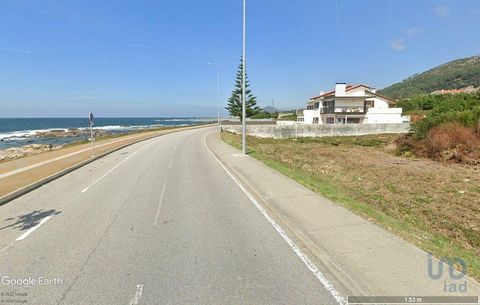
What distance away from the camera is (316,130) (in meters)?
42.3

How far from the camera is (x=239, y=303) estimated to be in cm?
374

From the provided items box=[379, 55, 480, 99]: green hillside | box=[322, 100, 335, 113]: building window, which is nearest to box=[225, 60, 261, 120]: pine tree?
box=[322, 100, 335, 113]: building window

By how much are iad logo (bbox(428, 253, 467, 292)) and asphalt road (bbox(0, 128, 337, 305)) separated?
1.68m

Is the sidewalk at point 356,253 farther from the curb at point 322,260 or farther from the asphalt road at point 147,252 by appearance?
the asphalt road at point 147,252

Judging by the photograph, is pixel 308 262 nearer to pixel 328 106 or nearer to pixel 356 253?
pixel 356 253

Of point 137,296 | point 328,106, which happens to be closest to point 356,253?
point 137,296

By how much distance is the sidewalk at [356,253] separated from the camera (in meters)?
3.95

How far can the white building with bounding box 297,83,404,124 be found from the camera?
5356cm

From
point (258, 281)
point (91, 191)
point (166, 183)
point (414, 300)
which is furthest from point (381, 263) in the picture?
point (91, 191)

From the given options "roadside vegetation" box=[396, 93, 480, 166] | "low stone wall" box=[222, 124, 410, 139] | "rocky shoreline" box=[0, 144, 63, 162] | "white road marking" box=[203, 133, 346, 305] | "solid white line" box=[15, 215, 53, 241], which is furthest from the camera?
"low stone wall" box=[222, 124, 410, 139]

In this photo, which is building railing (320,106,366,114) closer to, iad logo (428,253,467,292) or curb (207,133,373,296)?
curb (207,133,373,296)

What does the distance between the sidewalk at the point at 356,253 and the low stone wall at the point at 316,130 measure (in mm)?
32133

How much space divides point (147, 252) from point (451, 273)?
501 centimetres

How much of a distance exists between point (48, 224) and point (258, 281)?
17.9 ft
